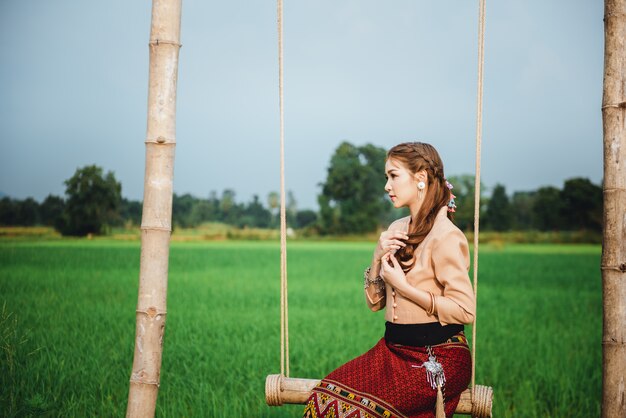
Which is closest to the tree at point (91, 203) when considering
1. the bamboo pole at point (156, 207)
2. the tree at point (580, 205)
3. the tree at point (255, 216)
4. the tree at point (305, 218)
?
the bamboo pole at point (156, 207)

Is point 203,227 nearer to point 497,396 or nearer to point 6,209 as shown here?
point 6,209

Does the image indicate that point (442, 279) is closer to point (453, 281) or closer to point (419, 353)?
point (453, 281)

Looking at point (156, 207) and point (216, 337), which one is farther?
point (216, 337)

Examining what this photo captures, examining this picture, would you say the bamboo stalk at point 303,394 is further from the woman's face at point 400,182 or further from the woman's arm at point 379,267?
the woman's face at point 400,182

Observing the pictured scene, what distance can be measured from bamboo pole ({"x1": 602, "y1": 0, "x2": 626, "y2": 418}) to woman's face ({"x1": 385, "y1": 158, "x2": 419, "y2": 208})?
42.2 inches

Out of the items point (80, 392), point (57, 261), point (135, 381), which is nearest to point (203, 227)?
point (57, 261)

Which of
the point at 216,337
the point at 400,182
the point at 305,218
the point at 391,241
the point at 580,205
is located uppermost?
the point at 580,205

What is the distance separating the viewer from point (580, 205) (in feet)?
83.1

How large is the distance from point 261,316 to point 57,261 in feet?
9.73

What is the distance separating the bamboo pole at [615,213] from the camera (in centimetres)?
296

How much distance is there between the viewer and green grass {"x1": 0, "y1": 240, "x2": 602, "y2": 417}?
4500 millimetres

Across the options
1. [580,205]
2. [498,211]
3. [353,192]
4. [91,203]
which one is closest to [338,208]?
[353,192]

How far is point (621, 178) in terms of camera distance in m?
2.95

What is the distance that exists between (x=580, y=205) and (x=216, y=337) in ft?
A: 72.7
